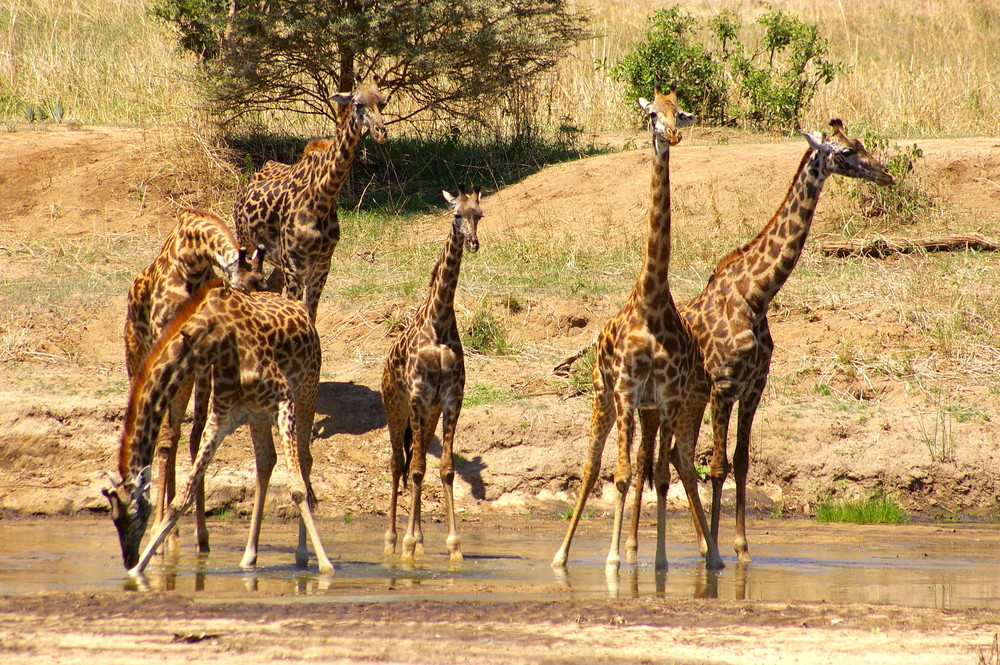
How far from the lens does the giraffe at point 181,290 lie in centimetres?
928

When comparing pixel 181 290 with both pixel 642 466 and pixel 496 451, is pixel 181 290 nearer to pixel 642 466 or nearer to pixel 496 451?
pixel 496 451

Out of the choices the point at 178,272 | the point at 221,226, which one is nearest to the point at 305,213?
the point at 221,226

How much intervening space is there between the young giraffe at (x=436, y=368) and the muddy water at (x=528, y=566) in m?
0.38

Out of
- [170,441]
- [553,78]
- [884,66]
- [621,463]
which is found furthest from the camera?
[884,66]

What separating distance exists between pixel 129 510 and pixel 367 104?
4.39 metres

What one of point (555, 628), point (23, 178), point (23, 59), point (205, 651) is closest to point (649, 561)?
point (555, 628)

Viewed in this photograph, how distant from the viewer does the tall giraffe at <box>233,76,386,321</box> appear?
11172mm

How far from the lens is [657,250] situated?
8.30 metres

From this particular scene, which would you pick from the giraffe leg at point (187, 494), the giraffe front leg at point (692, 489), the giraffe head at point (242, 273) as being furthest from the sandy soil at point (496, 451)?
the giraffe head at point (242, 273)

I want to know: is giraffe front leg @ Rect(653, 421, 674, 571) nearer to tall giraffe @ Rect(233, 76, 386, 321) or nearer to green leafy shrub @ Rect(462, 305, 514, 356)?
tall giraffe @ Rect(233, 76, 386, 321)

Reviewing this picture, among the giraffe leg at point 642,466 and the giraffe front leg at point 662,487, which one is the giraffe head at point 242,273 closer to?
the giraffe leg at point 642,466

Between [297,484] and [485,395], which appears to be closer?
[297,484]

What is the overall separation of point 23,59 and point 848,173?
18.1 meters

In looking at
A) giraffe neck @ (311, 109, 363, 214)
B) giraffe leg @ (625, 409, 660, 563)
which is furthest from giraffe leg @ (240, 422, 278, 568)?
giraffe neck @ (311, 109, 363, 214)
